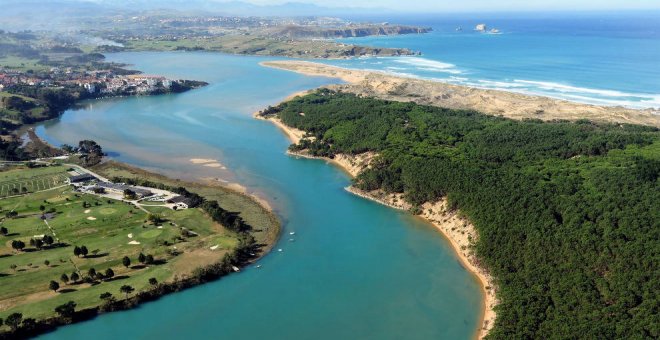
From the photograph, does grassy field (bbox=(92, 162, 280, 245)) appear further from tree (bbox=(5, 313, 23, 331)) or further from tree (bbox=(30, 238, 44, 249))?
tree (bbox=(5, 313, 23, 331))

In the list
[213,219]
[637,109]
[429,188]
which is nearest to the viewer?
[213,219]

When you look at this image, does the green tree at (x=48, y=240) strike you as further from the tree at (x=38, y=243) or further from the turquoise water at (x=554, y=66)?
the turquoise water at (x=554, y=66)

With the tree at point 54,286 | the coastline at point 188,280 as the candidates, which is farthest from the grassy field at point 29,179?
the tree at point 54,286

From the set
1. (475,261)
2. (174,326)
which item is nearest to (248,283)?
(174,326)

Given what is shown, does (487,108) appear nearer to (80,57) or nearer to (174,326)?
(174,326)

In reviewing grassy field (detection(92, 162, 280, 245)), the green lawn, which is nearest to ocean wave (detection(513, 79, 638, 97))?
grassy field (detection(92, 162, 280, 245))

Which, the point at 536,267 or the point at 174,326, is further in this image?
the point at 536,267
